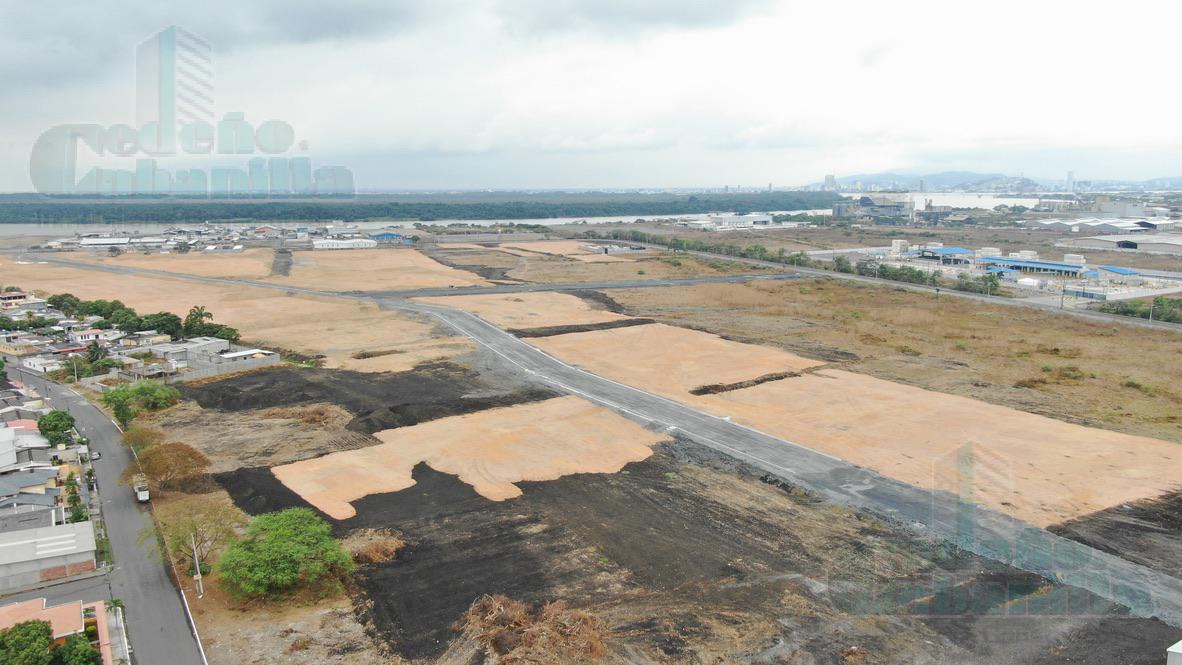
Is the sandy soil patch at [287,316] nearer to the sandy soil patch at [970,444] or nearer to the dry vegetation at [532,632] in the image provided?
the sandy soil patch at [970,444]

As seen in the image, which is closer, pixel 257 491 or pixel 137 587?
pixel 137 587

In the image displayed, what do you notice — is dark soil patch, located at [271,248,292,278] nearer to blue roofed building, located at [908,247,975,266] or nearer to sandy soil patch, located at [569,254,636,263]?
sandy soil patch, located at [569,254,636,263]

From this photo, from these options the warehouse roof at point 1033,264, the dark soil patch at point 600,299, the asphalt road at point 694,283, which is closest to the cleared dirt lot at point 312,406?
the dark soil patch at point 600,299

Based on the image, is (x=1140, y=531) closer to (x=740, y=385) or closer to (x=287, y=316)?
(x=740, y=385)

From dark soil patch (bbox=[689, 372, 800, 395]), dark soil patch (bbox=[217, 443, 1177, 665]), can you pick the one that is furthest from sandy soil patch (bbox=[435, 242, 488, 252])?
dark soil patch (bbox=[217, 443, 1177, 665])

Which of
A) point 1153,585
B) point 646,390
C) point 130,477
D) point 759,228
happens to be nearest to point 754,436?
point 646,390

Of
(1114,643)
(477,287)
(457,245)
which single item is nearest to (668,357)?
(1114,643)
